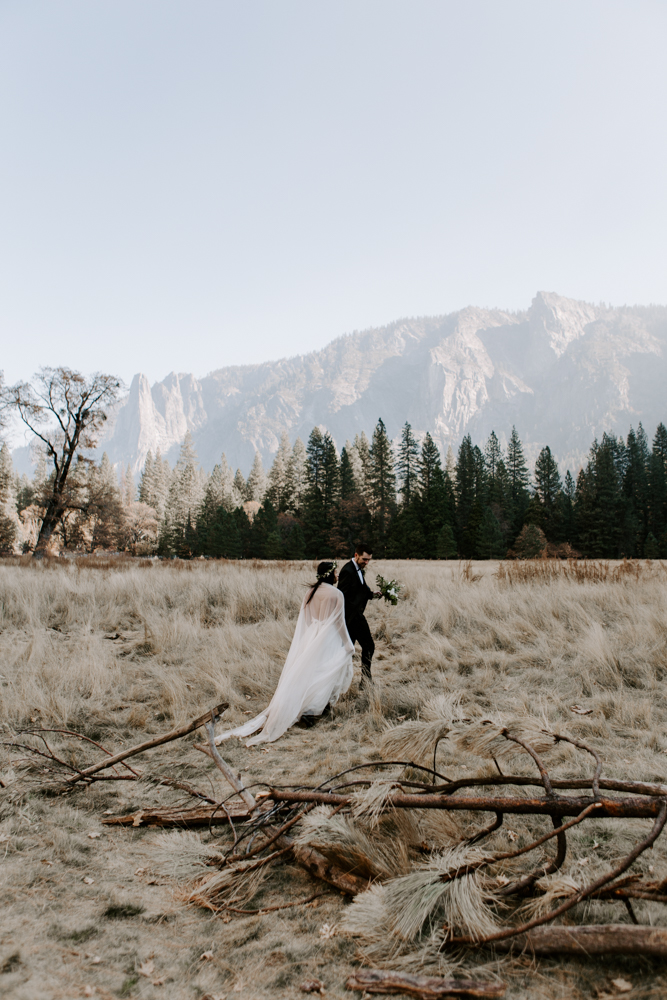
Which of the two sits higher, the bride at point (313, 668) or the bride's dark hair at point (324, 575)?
the bride's dark hair at point (324, 575)

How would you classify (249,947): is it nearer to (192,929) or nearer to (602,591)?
(192,929)

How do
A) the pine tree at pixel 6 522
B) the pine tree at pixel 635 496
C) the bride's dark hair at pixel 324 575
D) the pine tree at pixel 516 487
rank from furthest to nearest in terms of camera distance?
1. the pine tree at pixel 516 487
2. the pine tree at pixel 635 496
3. the pine tree at pixel 6 522
4. the bride's dark hair at pixel 324 575

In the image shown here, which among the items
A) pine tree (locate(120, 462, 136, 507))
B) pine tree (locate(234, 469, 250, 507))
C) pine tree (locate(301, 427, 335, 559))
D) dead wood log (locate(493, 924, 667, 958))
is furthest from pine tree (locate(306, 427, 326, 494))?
dead wood log (locate(493, 924, 667, 958))

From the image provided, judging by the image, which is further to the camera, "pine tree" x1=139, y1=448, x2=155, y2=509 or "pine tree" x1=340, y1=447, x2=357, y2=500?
"pine tree" x1=139, y1=448, x2=155, y2=509

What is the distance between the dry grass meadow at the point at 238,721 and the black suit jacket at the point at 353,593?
3.24 ft

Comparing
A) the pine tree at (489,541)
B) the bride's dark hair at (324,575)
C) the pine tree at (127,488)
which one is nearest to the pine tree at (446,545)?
the pine tree at (489,541)

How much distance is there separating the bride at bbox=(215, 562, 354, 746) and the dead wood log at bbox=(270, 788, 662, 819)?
313 centimetres

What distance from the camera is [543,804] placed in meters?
1.80

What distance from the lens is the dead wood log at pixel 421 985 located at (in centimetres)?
151

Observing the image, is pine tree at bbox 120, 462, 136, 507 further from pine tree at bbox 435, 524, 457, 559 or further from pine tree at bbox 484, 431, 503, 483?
pine tree at bbox 484, 431, 503, 483

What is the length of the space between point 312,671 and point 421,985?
3992 mm

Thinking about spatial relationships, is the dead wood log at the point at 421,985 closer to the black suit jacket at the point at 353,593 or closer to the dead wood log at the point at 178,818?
the dead wood log at the point at 178,818

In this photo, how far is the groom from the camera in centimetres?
641

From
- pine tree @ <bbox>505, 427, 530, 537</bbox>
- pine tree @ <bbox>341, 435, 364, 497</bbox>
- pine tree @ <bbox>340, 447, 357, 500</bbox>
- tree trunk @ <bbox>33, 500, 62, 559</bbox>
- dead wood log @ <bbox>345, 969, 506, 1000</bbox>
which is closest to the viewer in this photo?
dead wood log @ <bbox>345, 969, 506, 1000</bbox>
